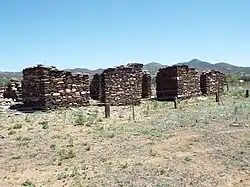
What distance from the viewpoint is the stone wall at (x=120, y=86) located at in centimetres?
2019

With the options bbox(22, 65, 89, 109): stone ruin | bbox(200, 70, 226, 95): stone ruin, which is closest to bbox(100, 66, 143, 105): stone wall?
bbox(22, 65, 89, 109): stone ruin

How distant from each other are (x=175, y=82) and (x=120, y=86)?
3.97 m

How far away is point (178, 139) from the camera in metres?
11.2

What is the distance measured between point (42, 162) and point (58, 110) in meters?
8.47

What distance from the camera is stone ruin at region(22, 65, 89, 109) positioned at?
17.8m

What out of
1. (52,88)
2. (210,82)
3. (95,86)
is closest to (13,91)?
(95,86)

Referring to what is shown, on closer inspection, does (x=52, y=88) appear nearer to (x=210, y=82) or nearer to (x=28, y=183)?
(x=28, y=183)

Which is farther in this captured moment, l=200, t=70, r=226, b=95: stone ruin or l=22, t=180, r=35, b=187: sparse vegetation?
l=200, t=70, r=226, b=95: stone ruin

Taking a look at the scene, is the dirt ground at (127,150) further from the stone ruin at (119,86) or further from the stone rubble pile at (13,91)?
the stone rubble pile at (13,91)

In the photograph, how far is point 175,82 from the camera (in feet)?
75.7

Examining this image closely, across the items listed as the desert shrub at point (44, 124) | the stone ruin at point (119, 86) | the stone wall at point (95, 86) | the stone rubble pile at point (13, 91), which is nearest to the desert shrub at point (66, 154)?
the desert shrub at point (44, 124)

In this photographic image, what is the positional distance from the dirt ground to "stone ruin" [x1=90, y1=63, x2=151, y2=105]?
4.55 metres

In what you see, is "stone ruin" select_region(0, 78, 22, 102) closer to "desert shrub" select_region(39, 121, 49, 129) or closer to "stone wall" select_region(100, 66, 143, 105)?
"stone wall" select_region(100, 66, 143, 105)

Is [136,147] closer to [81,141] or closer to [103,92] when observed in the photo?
[81,141]
